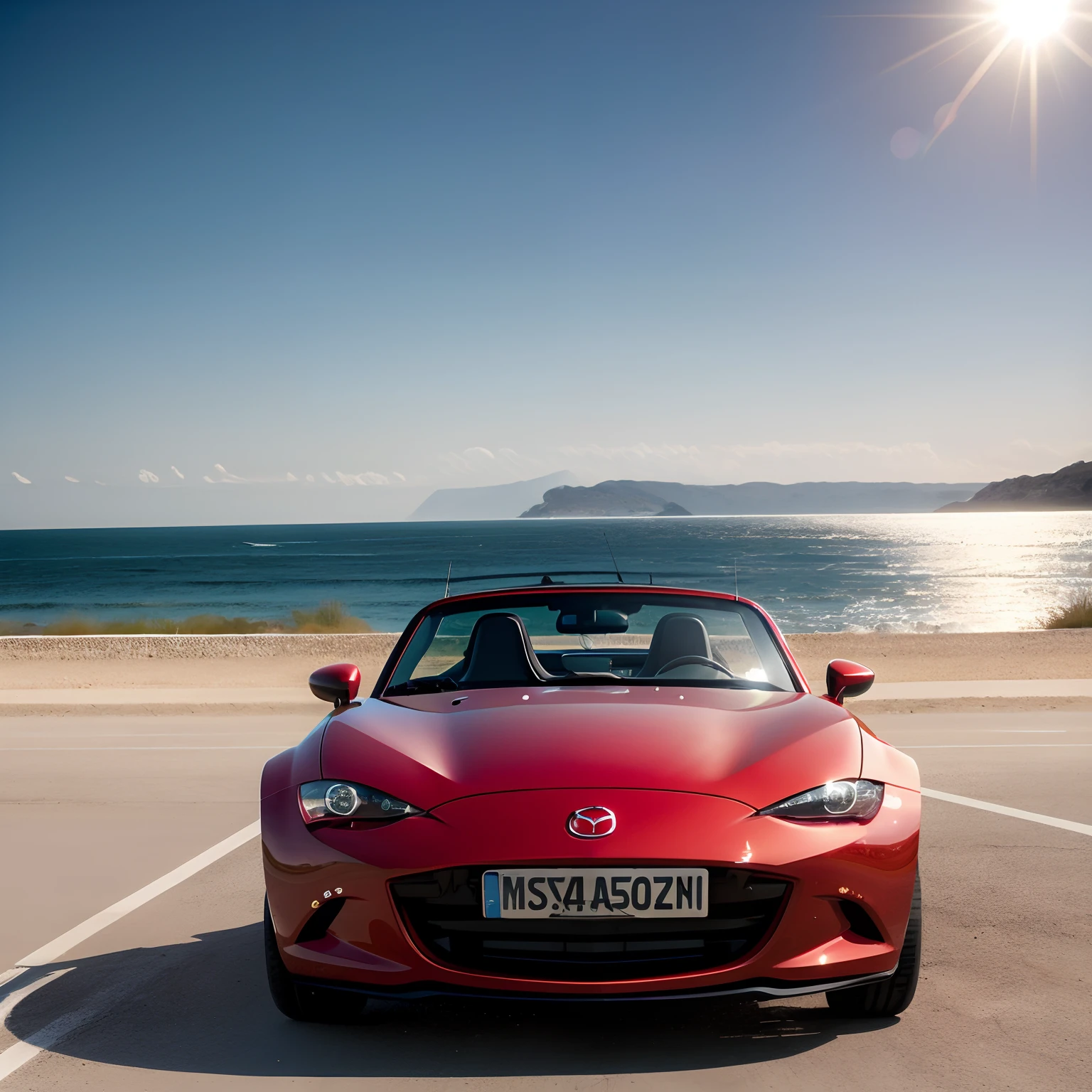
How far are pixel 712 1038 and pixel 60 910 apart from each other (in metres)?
3.21

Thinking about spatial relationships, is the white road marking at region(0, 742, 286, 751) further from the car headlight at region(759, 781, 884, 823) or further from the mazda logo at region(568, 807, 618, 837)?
the car headlight at region(759, 781, 884, 823)

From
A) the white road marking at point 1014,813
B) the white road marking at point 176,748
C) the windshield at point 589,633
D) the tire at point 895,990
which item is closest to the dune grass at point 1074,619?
the white road marking at point 1014,813

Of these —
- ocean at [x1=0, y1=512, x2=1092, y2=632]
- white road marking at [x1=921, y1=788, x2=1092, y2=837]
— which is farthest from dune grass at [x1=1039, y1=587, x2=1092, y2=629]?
white road marking at [x1=921, y1=788, x2=1092, y2=837]

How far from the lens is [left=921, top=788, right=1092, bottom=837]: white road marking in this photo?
6.46m

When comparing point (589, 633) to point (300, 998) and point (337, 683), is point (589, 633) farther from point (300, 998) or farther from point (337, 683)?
point (300, 998)

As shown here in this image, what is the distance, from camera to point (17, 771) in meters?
9.19

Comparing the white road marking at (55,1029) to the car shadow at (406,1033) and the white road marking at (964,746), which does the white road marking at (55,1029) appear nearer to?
the car shadow at (406,1033)

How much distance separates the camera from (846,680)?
442 centimetres

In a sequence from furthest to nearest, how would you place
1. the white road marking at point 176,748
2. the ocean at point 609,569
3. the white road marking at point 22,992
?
the ocean at point 609,569 → the white road marking at point 176,748 → the white road marking at point 22,992

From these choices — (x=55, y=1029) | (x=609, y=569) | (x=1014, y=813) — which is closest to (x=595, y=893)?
(x=55, y=1029)

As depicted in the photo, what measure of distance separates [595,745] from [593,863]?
1.58 feet

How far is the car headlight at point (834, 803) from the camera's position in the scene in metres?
3.14

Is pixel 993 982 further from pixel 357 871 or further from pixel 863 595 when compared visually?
pixel 863 595

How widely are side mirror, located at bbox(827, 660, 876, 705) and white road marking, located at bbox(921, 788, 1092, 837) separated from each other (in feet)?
9.17
